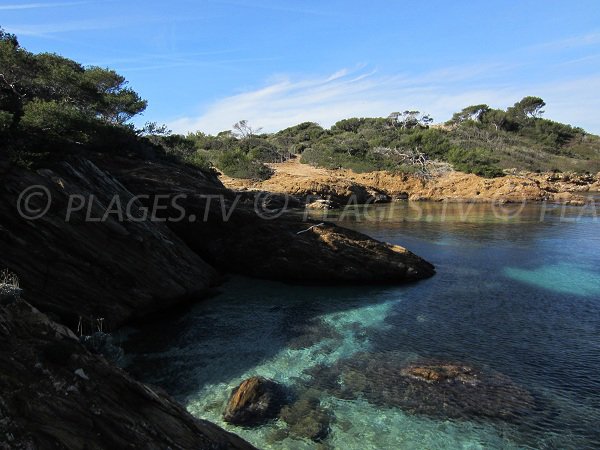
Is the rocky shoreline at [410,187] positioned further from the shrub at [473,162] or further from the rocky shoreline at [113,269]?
the rocky shoreline at [113,269]

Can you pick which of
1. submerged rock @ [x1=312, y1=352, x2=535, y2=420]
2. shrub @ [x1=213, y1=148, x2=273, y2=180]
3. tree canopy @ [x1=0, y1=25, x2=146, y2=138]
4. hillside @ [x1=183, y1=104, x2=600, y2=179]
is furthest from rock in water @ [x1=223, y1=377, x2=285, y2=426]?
shrub @ [x1=213, y1=148, x2=273, y2=180]

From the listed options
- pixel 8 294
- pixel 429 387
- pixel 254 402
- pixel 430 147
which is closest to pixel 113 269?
pixel 254 402

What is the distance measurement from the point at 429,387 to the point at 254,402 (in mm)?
5156

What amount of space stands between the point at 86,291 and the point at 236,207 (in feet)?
37.5

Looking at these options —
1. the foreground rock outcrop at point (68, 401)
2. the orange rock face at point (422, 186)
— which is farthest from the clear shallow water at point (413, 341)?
the orange rock face at point (422, 186)

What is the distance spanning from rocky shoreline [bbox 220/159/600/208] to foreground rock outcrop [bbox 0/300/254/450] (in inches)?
1975

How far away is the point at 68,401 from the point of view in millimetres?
5824

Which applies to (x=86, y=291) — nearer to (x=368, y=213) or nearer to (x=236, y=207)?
(x=236, y=207)

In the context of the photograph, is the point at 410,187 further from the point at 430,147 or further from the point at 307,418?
the point at 307,418

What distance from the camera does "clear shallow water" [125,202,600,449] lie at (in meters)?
10.6

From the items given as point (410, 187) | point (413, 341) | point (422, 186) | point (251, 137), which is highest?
point (251, 137)

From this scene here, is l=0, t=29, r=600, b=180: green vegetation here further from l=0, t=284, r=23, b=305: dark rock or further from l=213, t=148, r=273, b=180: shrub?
l=0, t=284, r=23, b=305: dark rock

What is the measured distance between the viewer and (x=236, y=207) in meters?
26.0

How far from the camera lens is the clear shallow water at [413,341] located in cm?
1065
